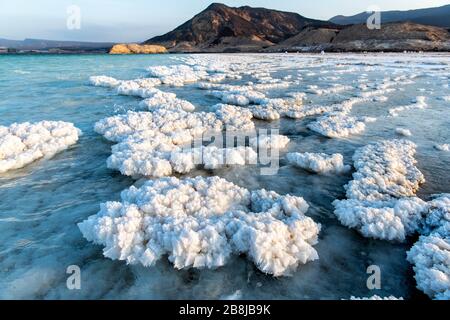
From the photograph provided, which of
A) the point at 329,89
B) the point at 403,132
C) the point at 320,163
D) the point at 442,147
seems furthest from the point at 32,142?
the point at 329,89

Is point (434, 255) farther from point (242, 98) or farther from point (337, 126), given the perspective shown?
point (242, 98)

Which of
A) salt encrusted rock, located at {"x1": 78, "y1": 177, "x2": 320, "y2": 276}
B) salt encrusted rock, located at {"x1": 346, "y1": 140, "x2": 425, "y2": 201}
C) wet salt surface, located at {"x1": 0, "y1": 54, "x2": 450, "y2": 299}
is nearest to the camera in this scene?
wet salt surface, located at {"x1": 0, "y1": 54, "x2": 450, "y2": 299}

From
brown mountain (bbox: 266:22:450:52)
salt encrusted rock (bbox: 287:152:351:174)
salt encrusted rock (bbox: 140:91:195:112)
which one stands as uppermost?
brown mountain (bbox: 266:22:450:52)

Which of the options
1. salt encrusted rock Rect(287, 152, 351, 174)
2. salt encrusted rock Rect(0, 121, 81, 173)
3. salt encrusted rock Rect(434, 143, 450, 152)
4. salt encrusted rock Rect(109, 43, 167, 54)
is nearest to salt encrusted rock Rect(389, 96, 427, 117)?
salt encrusted rock Rect(434, 143, 450, 152)

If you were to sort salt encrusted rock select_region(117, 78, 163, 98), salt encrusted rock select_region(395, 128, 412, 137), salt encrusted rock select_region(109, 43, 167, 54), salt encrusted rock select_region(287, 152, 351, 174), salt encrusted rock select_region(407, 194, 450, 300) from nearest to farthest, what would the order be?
salt encrusted rock select_region(407, 194, 450, 300) < salt encrusted rock select_region(287, 152, 351, 174) < salt encrusted rock select_region(395, 128, 412, 137) < salt encrusted rock select_region(117, 78, 163, 98) < salt encrusted rock select_region(109, 43, 167, 54)

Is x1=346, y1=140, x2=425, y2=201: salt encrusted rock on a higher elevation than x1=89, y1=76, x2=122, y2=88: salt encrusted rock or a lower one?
lower

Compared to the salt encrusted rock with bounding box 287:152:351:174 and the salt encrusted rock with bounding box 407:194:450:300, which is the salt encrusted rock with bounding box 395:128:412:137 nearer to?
the salt encrusted rock with bounding box 287:152:351:174
